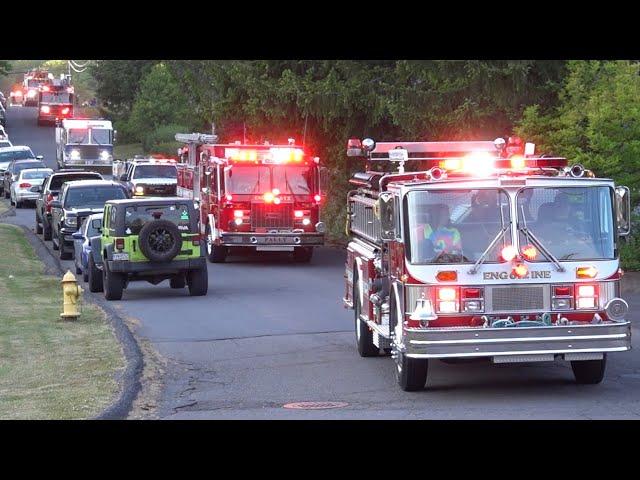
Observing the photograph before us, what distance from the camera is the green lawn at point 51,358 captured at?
13141mm

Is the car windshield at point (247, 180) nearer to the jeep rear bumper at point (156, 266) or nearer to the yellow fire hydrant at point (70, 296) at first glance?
the jeep rear bumper at point (156, 266)

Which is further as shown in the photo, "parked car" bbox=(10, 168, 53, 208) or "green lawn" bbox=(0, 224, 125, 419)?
"parked car" bbox=(10, 168, 53, 208)

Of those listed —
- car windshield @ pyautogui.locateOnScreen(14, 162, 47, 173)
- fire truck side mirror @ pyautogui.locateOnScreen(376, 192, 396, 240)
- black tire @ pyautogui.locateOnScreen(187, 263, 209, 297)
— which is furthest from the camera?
car windshield @ pyautogui.locateOnScreen(14, 162, 47, 173)

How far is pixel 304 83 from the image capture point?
33.8 meters

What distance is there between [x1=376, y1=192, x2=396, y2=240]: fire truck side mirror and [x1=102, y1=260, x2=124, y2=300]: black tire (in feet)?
34.7

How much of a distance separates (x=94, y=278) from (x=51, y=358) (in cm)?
896

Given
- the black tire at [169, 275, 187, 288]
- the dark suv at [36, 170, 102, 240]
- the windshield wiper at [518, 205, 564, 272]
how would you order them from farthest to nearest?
the dark suv at [36, 170, 102, 240] → the black tire at [169, 275, 187, 288] → the windshield wiper at [518, 205, 564, 272]

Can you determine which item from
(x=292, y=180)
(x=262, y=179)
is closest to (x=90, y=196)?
(x=262, y=179)

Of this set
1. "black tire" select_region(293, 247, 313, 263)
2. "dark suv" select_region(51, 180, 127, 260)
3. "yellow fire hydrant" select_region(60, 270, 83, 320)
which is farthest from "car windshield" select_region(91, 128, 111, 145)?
"yellow fire hydrant" select_region(60, 270, 83, 320)

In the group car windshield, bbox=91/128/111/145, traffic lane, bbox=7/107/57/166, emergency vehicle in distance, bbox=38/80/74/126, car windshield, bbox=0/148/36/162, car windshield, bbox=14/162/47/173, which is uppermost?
emergency vehicle in distance, bbox=38/80/74/126

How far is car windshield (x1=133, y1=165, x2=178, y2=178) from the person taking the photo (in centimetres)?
4728

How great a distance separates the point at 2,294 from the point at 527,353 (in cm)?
1399

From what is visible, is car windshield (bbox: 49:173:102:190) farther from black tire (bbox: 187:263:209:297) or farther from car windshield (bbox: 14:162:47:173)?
car windshield (bbox: 14:162:47:173)
